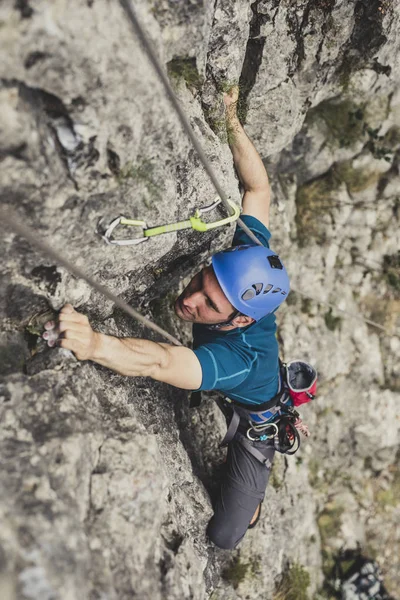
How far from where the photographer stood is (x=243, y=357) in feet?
15.3

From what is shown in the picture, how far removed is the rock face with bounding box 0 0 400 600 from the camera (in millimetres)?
2834

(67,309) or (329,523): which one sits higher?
(67,309)

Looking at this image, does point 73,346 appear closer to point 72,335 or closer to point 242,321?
point 72,335

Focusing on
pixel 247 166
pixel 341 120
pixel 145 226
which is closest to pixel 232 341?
pixel 145 226

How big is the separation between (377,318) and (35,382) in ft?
23.8

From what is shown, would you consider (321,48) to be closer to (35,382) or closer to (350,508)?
(35,382)

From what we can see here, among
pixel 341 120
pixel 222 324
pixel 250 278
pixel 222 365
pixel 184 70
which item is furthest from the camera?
pixel 341 120

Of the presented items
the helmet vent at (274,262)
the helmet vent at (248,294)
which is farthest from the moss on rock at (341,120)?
the helmet vent at (248,294)

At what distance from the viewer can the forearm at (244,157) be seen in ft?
16.9

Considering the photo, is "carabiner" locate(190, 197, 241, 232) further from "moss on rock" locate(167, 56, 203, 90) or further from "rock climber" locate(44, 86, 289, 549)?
"moss on rock" locate(167, 56, 203, 90)

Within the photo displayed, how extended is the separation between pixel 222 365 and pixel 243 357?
373mm

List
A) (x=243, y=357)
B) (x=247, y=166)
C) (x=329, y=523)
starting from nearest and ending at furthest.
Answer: (x=243, y=357)
(x=247, y=166)
(x=329, y=523)

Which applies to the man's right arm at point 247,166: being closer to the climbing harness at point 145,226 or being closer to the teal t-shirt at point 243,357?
the teal t-shirt at point 243,357

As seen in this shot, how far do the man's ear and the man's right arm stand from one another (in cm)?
146
